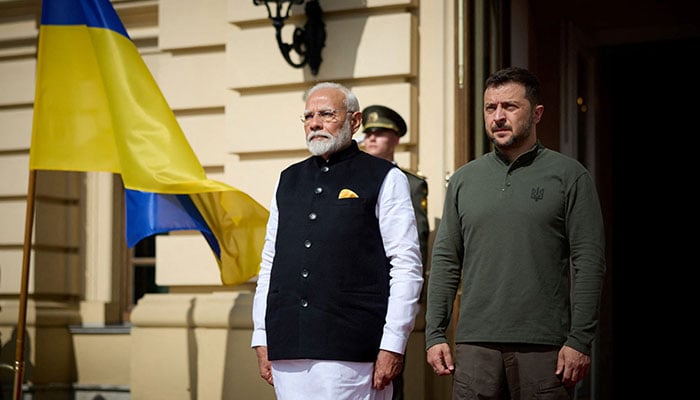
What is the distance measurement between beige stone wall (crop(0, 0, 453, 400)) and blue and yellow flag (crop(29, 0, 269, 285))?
923mm

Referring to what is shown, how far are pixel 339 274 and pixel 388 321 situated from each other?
25cm

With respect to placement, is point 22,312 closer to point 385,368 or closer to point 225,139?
point 225,139

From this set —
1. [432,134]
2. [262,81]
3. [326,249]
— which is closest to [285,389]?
[326,249]

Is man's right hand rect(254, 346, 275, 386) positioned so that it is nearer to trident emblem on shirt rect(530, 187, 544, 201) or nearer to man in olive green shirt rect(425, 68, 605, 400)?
man in olive green shirt rect(425, 68, 605, 400)

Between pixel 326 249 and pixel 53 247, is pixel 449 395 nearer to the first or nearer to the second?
pixel 326 249

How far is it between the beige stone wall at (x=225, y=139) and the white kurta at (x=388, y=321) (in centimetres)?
210

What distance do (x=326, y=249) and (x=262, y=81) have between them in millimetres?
3013

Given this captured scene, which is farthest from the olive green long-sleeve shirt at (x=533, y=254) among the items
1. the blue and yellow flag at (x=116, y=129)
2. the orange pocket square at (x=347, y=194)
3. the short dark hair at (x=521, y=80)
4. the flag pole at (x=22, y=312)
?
the flag pole at (x=22, y=312)

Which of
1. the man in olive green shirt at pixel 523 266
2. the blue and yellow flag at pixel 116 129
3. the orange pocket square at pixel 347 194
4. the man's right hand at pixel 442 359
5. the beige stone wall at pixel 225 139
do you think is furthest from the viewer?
the beige stone wall at pixel 225 139

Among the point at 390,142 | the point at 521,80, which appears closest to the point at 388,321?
the point at 521,80

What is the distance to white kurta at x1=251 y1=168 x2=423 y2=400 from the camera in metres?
3.95

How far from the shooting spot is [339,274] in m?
4.00

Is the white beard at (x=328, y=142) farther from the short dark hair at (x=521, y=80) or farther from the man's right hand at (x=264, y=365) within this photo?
the man's right hand at (x=264, y=365)

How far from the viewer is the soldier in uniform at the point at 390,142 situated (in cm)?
574
